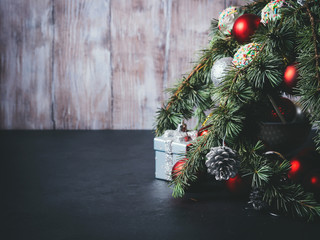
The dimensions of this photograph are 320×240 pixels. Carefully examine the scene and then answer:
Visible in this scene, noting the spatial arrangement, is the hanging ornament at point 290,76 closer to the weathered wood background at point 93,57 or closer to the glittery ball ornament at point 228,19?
the glittery ball ornament at point 228,19

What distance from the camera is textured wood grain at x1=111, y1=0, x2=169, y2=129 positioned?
1.46m

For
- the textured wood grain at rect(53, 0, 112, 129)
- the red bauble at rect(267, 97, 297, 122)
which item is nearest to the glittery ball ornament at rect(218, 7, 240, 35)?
the red bauble at rect(267, 97, 297, 122)

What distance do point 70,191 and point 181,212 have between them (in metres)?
0.26

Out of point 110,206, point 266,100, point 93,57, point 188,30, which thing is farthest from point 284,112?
point 93,57

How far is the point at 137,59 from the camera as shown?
1.49 m

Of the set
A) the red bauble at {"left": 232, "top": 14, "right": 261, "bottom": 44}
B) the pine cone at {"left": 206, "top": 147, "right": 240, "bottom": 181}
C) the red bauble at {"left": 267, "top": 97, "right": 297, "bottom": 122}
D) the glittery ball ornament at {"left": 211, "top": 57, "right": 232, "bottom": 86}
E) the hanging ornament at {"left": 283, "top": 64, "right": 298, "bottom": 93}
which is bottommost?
the pine cone at {"left": 206, "top": 147, "right": 240, "bottom": 181}

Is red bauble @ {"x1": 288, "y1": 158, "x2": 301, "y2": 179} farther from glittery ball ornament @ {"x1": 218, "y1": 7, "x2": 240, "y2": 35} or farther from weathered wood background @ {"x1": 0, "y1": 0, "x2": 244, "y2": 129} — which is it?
weathered wood background @ {"x1": 0, "y1": 0, "x2": 244, "y2": 129}

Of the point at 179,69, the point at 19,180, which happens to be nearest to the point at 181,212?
the point at 19,180

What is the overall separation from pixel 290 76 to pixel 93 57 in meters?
0.95

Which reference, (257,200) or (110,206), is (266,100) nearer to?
(257,200)

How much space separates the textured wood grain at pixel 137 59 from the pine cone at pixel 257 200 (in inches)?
33.1

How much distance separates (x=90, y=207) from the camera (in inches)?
28.7

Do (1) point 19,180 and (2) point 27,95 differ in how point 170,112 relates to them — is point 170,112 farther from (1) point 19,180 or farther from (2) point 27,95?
(2) point 27,95

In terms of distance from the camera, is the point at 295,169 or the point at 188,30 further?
the point at 188,30
